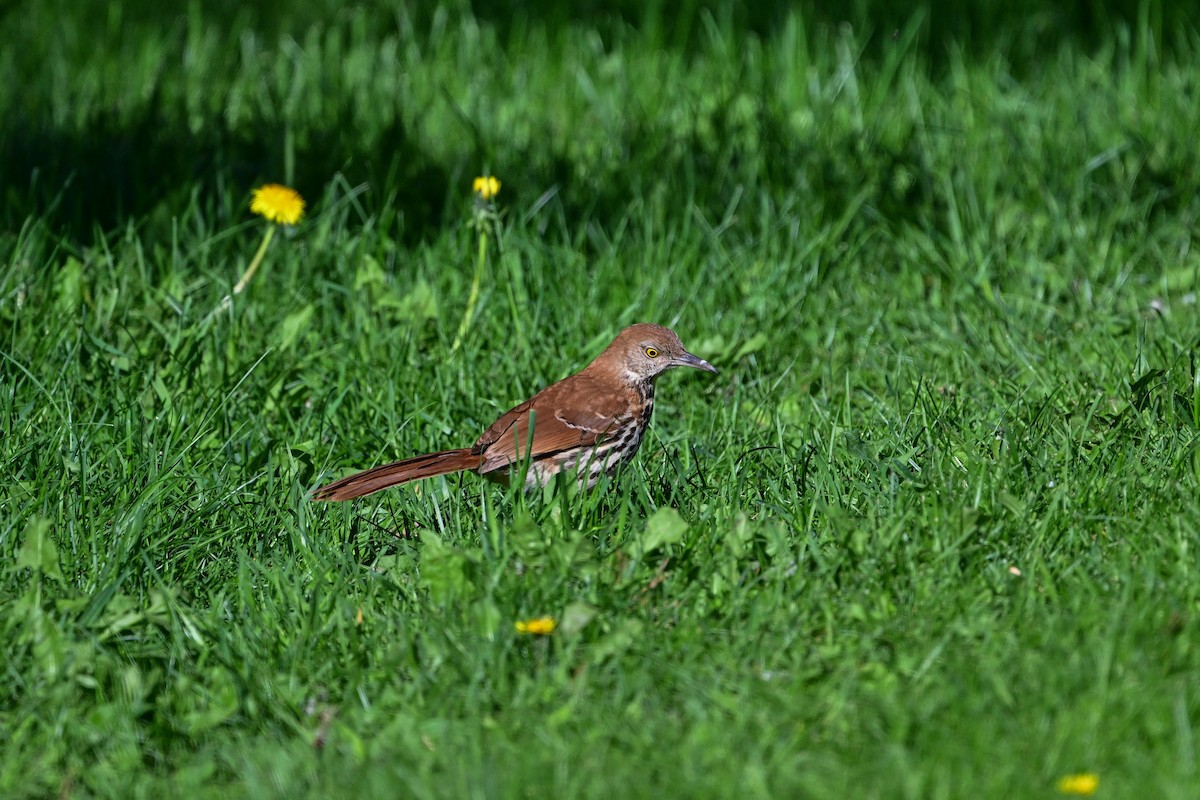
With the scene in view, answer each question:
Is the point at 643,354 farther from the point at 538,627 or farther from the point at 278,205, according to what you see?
the point at 538,627

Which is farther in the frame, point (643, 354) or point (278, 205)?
point (278, 205)

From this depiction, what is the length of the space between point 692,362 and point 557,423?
0.60 metres

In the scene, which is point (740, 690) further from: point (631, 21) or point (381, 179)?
point (631, 21)

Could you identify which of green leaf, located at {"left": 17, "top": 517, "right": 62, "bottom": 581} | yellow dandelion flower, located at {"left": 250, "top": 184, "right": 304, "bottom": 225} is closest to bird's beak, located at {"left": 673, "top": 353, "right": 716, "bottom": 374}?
yellow dandelion flower, located at {"left": 250, "top": 184, "right": 304, "bottom": 225}

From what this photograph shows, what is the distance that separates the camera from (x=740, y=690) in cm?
321

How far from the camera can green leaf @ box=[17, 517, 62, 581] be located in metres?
3.67

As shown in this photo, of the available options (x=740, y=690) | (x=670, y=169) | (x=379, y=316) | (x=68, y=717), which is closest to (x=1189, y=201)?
(x=670, y=169)

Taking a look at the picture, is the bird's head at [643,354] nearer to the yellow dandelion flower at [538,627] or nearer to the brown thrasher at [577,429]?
the brown thrasher at [577,429]

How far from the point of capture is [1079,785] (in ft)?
9.12

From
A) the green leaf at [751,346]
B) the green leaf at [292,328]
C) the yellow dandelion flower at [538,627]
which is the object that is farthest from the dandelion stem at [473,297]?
the yellow dandelion flower at [538,627]

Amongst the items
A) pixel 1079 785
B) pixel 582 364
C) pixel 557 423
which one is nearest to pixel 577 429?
pixel 557 423

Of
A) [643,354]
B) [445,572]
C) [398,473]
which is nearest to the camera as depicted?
[445,572]

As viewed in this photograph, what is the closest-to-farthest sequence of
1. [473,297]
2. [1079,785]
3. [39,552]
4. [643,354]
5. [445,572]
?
1. [1079,785]
2. [445,572]
3. [39,552]
4. [643,354]
5. [473,297]

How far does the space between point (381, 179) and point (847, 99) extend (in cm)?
245
